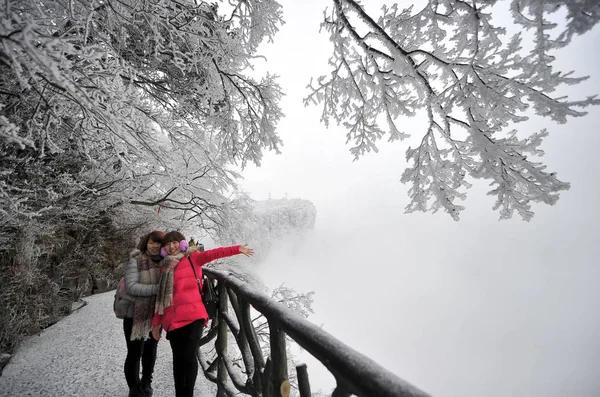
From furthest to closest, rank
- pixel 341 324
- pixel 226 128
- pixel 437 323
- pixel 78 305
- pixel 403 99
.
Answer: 1. pixel 437 323
2. pixel 341 324
3. pixel 78 305
4. pixel 226 128
5. pixel 403 99

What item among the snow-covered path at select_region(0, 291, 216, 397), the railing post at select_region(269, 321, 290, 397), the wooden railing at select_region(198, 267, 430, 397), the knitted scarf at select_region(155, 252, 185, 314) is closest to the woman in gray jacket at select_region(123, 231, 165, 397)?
the knitted scarf at select_region(155, 252, 185, 314)

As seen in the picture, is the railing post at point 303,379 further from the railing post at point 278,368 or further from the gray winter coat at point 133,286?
the gray winter coat at point 133,286

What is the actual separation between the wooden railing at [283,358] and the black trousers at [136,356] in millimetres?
601

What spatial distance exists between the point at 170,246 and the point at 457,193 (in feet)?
8.76

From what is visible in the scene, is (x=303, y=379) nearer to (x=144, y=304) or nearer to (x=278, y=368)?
(x=278, y=368)

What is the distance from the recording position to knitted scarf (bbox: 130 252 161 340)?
2.31 meters

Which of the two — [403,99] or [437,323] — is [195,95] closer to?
[403,99]

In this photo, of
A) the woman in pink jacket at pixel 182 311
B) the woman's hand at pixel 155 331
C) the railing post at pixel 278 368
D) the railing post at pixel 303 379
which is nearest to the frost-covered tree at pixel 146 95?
the woman in pink jacket at pixel 182 311

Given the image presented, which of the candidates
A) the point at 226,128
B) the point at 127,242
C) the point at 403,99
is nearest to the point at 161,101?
the point at 226,128

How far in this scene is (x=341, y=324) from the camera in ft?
111

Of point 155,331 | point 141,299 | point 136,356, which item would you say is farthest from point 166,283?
point 136,356

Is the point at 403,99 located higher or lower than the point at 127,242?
higher

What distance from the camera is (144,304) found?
7.69ft

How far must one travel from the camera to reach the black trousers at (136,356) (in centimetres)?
245
